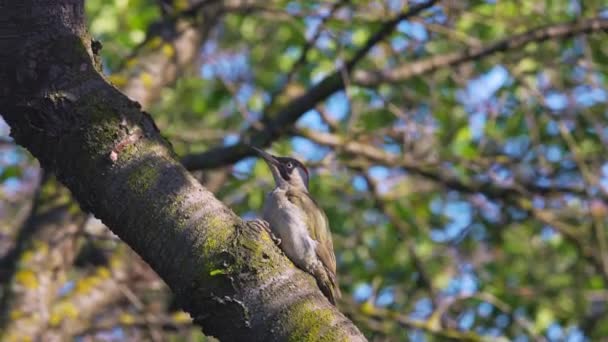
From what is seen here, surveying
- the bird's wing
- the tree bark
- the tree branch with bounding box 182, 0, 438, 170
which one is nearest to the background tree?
the tree branch with bounding box 182, 0, 438, 170

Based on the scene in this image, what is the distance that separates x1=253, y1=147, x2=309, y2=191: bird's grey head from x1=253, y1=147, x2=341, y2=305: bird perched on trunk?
425 mm

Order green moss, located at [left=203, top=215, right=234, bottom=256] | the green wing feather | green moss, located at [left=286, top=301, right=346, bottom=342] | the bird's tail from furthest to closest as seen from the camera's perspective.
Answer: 1. the green wing feather
2. the bird's tail
3. green moss, located at [left=203, top=215, right=234, bottom=256]
4. green moss, located at [left=286, top=301, right=346, bottom=342]

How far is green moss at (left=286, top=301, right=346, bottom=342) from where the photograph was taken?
8.39 feet

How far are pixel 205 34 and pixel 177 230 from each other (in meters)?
6.23

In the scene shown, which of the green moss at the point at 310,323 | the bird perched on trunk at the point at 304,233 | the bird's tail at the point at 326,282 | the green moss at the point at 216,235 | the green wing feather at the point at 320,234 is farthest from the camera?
the green wing feather at the point at 320,234

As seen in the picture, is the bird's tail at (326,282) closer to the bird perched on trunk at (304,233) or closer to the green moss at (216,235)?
the bird perched on trunk at (304,233)

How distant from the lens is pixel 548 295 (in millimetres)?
10273

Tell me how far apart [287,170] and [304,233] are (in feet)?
5.24

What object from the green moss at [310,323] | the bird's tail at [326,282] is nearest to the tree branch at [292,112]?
the bird's tail at [326,282]

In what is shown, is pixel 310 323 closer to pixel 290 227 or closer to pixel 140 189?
pixel 140 189

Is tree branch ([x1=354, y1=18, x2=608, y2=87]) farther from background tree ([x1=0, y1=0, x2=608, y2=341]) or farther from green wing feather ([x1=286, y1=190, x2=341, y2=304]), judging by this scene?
green wing feather ([x1=286, y1=190, x2=341, y2=304])

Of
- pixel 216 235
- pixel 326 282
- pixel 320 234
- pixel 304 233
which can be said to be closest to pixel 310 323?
pixel 216 235

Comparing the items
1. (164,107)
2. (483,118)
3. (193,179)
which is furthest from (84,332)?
(193,179)

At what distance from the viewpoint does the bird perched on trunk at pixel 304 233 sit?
5.05m
